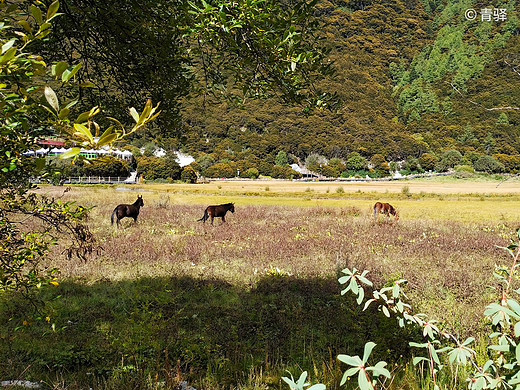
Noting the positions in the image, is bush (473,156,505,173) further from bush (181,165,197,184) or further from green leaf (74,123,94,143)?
green leaf (74,123,94,143)

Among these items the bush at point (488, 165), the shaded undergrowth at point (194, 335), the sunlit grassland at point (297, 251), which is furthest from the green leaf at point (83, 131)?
the bush at point (488, 165)

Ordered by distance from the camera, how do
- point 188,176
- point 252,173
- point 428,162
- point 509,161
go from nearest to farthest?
1. point 188,176
2. point 252,173
3. point 509,161
4. point 428,162

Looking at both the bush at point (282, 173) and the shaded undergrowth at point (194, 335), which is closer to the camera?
the shaded undergrowth at point (194, 335)

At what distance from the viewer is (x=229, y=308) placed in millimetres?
6965

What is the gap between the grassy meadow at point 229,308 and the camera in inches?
169

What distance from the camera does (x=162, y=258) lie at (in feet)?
34.6

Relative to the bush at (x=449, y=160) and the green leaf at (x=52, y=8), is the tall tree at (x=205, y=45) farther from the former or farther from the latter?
the bush at (x=449, y=160)

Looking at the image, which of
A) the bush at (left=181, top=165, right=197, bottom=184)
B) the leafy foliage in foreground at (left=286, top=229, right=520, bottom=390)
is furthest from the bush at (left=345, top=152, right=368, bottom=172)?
the leafy foliage in foreground at (left=286, top=229, right=520, bottom=390)

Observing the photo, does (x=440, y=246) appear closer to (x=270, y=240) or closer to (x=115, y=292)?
(x=270, y=240)

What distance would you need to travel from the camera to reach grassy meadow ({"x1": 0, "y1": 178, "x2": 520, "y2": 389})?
4305 millimetres

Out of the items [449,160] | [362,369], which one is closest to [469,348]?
[362,369]

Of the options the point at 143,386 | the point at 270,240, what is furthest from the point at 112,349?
the point at 270,240

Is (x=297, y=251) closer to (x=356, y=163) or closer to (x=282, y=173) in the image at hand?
(x=282, y=173)

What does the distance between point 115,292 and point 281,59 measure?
727cm
